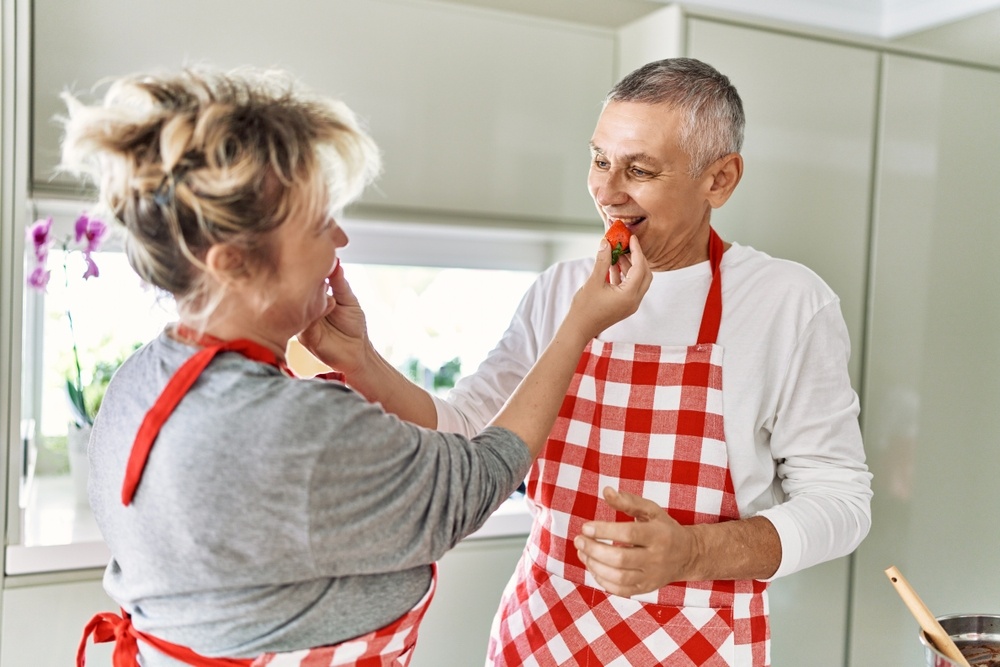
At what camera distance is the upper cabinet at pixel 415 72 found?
1716mm

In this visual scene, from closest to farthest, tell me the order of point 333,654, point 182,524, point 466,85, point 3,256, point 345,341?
point 182,524
point 333,654
point 345,341
point 3,256
point 466,85

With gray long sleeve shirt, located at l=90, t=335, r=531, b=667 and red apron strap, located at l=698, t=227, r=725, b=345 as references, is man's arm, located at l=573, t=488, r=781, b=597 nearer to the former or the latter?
gray long sleeve shirt, located at l=90, t=335, r=531, b=667

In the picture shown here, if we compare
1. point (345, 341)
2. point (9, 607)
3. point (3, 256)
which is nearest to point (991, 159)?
point (345, 341)

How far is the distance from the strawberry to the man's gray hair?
0.13 m

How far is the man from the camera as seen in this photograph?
1.25 meters

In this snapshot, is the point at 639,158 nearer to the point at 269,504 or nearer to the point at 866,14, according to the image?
the point at 269,504

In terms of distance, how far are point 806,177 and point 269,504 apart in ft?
5.02

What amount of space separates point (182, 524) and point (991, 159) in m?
1.96

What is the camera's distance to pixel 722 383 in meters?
1.31

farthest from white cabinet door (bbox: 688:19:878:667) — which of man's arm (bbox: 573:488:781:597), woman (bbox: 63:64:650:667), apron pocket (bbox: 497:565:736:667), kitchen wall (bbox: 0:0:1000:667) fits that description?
woman (bbox: 63:64:650:667)

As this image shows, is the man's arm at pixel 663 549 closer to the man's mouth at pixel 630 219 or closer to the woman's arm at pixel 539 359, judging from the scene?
the woman's arm at pixel 539 359

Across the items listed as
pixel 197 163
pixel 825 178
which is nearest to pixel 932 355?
pixel 825 178

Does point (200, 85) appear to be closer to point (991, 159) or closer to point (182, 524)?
point (182, 524)

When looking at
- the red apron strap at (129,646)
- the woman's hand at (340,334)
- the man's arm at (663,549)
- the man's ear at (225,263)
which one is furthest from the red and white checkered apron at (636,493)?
the man's ear at (225,263)
